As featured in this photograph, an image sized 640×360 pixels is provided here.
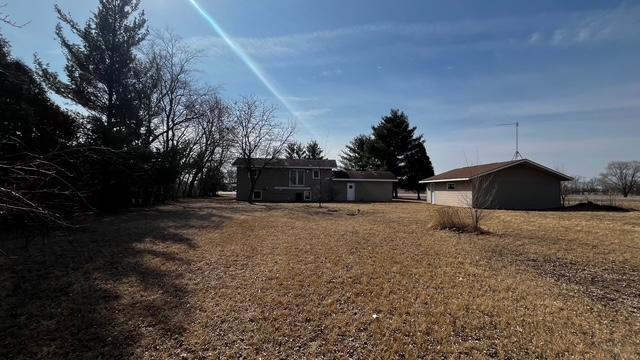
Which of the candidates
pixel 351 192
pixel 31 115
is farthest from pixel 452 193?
pixel 31 115

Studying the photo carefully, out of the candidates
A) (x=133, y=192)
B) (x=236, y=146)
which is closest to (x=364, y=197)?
(x=236, y=146)

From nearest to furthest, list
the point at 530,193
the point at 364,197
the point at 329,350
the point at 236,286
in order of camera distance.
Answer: the point at 329,350 → the point at 236,286 → the point at 530,193 → the point at 364,197

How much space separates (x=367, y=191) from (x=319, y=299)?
30.7m

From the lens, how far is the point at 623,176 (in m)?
62.1

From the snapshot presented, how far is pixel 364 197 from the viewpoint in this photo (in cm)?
3562

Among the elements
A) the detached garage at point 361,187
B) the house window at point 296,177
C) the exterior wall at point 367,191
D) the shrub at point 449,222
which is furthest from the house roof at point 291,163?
the shrub at point 449,222

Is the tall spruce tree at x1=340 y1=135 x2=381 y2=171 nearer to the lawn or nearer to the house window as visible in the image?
the house window

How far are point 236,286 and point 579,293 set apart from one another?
20.1 ft

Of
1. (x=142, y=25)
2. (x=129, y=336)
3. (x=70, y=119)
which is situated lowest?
(x=129, y=336)

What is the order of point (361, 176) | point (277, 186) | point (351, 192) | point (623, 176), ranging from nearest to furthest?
point (277, 186), point (351, 192), point (361, 176), point (623, 176)

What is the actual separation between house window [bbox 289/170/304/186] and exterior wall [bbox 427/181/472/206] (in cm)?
1293

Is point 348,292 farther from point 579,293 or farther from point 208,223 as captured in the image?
point 208,223

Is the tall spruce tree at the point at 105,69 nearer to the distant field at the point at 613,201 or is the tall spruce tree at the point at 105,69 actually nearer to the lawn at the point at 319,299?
the lawn at the point at 319,299

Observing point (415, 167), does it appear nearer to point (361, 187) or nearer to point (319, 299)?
point (361, 187)
